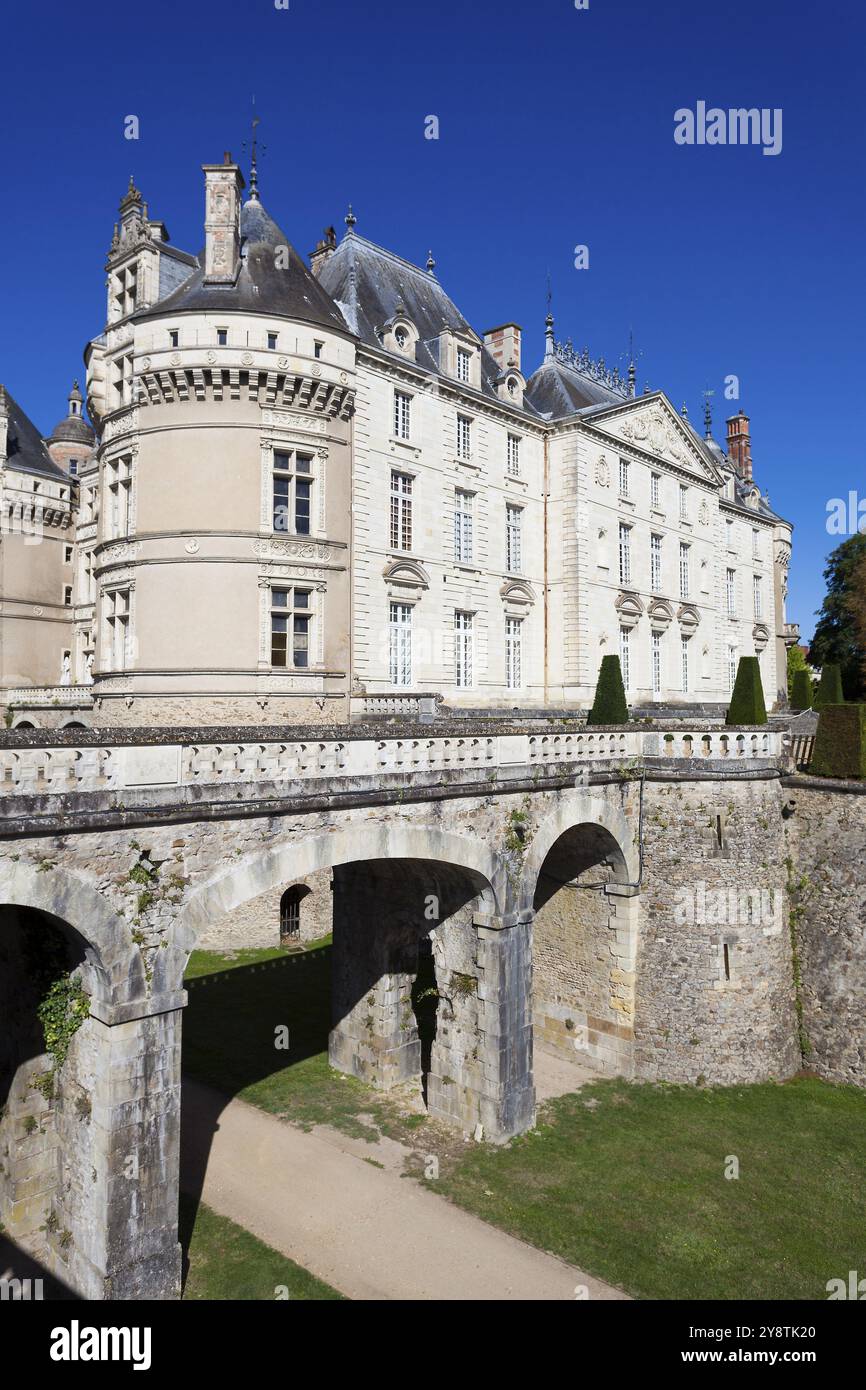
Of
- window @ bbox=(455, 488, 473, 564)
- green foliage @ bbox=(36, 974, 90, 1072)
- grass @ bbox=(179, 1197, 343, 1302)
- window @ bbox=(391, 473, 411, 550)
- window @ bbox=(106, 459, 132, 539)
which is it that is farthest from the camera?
window @ bbox=(455, 488, 473, 564)

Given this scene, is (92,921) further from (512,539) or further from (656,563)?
(656,563)

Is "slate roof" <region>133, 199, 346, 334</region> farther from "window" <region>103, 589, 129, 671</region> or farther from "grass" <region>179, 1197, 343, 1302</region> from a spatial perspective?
"grass" <region>179, 1197, 343, 1302</region>

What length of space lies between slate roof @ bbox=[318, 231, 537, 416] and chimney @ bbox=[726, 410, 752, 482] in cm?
2250

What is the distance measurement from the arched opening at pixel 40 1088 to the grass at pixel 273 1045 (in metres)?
4.90

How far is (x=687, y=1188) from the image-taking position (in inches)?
514

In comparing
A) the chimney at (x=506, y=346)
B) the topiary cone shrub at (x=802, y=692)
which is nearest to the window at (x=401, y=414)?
the chimney at (x=506, y=346)

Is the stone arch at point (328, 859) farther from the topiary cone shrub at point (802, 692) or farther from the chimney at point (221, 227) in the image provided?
the topiary cone shrub at point (802, 692)

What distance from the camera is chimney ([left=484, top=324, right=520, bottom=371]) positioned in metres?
34.9

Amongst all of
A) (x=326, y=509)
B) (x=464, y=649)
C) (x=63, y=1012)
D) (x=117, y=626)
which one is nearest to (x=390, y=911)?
(x=63, y=1012)

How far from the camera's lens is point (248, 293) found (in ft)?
77.1

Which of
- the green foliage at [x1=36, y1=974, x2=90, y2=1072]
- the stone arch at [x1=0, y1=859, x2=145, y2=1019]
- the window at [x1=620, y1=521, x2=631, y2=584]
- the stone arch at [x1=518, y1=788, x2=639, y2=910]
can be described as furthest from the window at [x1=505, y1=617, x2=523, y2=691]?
the stone arch at [x1=0, y1=859, x2=145, y2=1019]

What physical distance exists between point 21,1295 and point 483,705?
22.8 m

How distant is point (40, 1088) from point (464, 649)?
21.6 m
